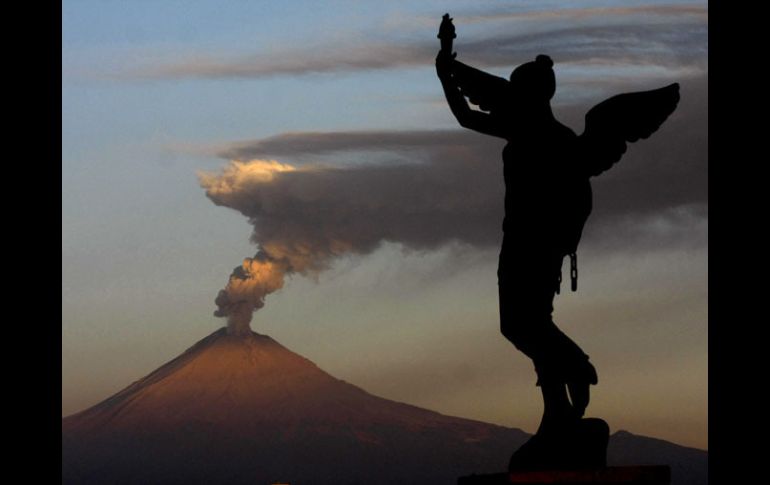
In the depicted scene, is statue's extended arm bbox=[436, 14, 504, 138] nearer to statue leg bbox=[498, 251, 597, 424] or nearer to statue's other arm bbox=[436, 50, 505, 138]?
statue's other arm bbox=[436, 50, 505, 138]

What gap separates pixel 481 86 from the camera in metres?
21.2

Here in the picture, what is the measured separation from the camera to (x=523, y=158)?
20.9m

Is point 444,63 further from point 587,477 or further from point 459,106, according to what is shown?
point 587,477

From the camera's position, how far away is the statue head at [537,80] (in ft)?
69.0

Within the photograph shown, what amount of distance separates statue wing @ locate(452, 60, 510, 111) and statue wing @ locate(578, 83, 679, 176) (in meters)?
0.77

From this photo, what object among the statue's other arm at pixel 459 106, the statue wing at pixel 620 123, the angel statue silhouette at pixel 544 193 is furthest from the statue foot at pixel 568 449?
the statue's other arm at pixel 459 106

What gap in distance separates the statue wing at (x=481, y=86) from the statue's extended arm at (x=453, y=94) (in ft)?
0.25

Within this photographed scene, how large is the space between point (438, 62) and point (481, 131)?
2.29ft

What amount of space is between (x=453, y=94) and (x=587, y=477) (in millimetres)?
3438

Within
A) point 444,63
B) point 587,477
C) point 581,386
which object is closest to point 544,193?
point 444,63

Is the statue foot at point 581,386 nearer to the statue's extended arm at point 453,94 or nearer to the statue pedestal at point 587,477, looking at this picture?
the statue pedestal at point 587,477

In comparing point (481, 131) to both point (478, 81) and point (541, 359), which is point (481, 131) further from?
point (541, 359)
